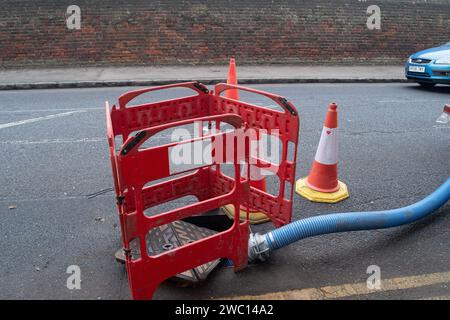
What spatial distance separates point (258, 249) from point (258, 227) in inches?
24.1

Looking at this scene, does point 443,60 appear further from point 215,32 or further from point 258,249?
point 258,249

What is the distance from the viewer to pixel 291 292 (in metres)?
Result: 2.57

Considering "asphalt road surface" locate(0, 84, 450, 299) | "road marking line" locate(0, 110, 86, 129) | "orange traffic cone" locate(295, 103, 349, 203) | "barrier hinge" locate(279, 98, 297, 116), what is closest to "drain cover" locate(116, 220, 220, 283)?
"asphalt road surface" locate(0, 84, 450, 299)

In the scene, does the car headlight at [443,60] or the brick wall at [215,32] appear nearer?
the car headlight at [443,60]

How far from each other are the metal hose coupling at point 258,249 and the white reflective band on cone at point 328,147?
1.33m

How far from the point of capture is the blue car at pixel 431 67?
968 centimetres

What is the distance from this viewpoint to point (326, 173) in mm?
3850

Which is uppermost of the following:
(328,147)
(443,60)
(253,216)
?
(443,60)

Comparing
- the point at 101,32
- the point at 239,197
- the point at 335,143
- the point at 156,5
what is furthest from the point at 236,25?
the point at 239,197

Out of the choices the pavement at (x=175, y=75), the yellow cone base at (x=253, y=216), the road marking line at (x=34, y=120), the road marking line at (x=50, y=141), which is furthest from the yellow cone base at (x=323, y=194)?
the pavement at (x=175, y=75)

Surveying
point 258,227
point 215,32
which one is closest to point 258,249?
point 258,227

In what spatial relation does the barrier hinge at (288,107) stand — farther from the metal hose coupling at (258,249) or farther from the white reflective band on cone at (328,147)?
the metal hose coupling at (258,249)

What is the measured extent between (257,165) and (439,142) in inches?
145

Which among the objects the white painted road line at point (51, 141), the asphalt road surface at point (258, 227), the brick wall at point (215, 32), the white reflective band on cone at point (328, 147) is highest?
the brick wall at point (215, 32)
